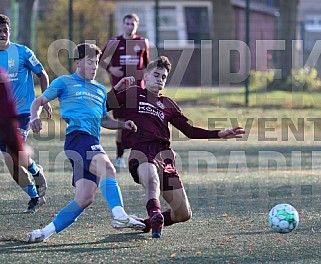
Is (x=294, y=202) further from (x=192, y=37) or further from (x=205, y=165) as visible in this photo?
(x=192, y=37)

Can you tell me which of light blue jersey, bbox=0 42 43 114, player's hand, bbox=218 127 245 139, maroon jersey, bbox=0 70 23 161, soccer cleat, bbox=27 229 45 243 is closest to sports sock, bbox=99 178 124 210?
soccer cleat, bbox=27 229 45 243

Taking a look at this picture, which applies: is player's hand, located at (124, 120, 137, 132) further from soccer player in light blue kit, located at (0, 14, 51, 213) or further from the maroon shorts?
soccer player in light blue kit, located at (0, 14, 51, 213)

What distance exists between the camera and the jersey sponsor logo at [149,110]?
720 centimetres

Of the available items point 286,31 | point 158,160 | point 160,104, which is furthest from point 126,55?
point 286,31

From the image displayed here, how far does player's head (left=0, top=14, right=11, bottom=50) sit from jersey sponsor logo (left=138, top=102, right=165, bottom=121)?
1.74m

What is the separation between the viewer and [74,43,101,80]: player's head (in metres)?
6.72

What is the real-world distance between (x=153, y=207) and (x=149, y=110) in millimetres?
962

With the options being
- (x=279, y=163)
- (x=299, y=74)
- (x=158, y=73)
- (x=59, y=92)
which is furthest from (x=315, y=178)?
(x=299, y=74)

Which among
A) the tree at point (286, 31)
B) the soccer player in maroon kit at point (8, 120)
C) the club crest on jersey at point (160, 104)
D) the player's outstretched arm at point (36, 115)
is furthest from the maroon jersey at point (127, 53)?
the tree at point (286, 31)

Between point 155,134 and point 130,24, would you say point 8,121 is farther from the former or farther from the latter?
point 130,24

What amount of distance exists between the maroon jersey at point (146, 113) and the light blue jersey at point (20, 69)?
1.39 metres

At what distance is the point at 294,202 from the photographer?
8914 mm

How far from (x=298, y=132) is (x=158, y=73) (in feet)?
37.4

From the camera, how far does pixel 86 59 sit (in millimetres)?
6746
